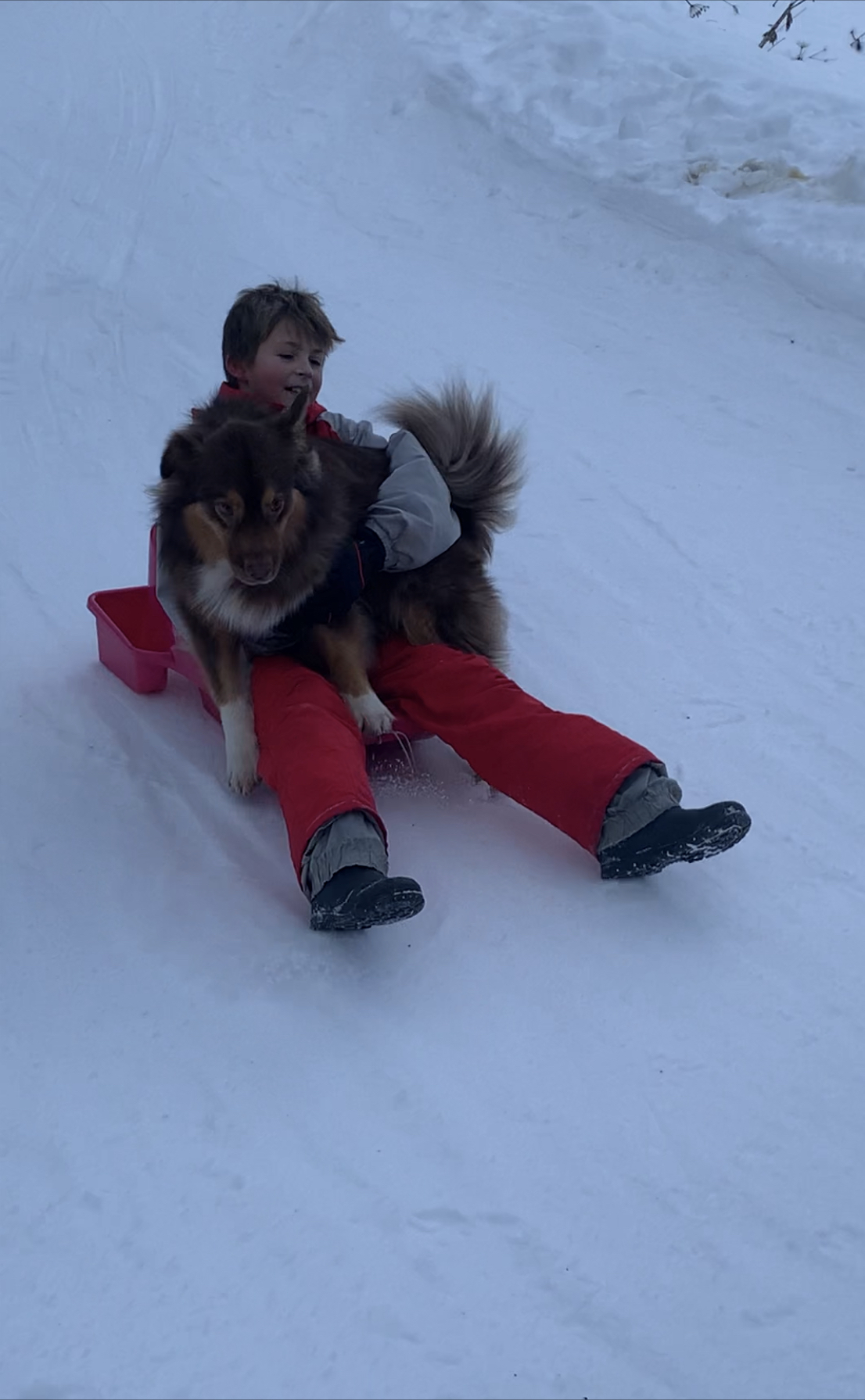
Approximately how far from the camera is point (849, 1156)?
6.66ft

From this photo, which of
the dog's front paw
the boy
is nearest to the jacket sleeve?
the boy

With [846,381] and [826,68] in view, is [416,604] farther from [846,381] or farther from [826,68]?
[826,68]

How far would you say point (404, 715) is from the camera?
3086 millimetres

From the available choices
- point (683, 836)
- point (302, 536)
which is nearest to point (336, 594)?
point (302, 536)

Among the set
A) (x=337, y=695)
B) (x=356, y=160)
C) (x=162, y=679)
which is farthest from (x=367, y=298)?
(x=337, y=695)

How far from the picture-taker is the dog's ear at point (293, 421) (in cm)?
279

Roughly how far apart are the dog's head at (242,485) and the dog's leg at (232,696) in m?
0.19

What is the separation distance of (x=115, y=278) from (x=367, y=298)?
120 cm

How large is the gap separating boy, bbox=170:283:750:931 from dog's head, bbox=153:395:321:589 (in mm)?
214

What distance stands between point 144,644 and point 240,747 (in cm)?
74

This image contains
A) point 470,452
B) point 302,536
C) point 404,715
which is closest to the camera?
point 302,536

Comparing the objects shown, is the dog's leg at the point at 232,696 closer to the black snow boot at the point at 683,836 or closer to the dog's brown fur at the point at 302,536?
the dog's brown fur at the point at 302,536

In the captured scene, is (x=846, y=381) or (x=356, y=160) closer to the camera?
(x=846, y=381)

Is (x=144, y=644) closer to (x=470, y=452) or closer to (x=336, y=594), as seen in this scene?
(x=336, y=594)
